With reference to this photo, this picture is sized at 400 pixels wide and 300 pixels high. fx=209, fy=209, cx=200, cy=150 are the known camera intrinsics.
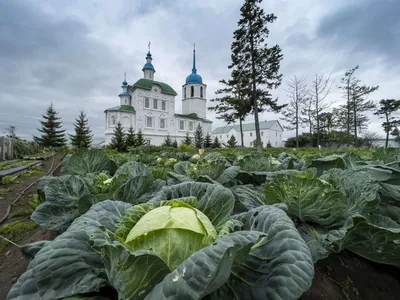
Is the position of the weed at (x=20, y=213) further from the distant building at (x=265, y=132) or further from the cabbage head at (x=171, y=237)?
the distant building at (x=265, y=132)

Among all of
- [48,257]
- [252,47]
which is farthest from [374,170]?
[252,47]

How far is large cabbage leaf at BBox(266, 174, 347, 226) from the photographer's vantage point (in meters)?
1.19

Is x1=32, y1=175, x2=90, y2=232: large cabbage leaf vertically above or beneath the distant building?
beneath

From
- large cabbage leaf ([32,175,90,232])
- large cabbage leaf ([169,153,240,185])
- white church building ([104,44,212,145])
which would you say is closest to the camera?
large cabbage leaf ([32,175,90,232])

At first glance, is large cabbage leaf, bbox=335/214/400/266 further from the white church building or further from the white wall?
the white wall

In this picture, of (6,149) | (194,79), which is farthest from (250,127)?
(6,149)

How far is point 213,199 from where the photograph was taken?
1081 mm

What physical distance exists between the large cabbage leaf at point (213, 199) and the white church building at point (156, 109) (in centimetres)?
4309

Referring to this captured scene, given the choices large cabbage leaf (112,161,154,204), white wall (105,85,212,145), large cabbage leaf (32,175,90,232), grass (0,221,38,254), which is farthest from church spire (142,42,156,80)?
large cabbage leaf (112,161,154,204)

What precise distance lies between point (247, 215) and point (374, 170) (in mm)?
1377

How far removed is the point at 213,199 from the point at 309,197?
60 centimetres

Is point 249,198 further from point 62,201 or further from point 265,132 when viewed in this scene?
point 265,132

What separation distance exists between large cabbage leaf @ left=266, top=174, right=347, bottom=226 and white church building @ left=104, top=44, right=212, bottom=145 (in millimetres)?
43135

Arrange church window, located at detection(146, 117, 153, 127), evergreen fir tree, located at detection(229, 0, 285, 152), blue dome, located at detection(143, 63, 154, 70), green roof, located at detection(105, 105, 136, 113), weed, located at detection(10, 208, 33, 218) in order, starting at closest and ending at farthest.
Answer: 1. weed, located at detection(10, 208, 33, 218)
2. evergreen fir tree, located at detection(229, 0, 285, 152)
3. green roof, located at detection(105, 105, 136, 113)
4. church window, located at detection(146, 117, 153, 127)
5. blue dome, located at detection(143, 63, 154, 70)
